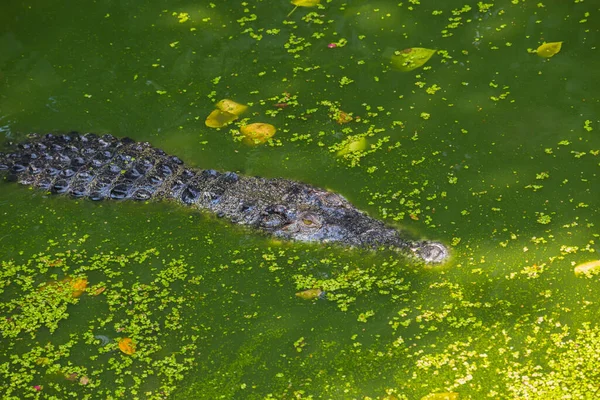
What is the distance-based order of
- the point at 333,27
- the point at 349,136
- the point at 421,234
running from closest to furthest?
1. the point at 421,234
2. the point at 349,136
3. the point at 333,27

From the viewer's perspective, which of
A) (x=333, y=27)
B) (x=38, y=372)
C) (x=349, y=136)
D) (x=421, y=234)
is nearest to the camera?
(x=38, y=372)

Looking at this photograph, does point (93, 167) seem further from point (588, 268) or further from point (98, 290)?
point (588, 268)

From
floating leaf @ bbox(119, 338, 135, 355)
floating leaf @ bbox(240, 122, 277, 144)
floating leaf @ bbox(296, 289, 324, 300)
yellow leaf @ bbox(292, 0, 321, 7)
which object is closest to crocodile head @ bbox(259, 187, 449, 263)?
floating leaf @ bbox(296, 289, 324, 300)

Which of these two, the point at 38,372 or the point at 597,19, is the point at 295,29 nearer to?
the point at 597,19

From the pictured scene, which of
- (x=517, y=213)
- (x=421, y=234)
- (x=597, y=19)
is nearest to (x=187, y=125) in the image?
(x=421, y=234)

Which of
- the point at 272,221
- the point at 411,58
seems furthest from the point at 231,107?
the point at 411,58

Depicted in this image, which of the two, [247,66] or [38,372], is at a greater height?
[247,66]
